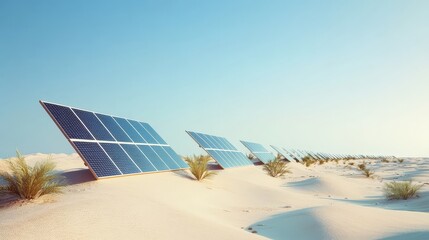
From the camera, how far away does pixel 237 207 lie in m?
9.17

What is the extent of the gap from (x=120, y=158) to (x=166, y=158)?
2953 mm

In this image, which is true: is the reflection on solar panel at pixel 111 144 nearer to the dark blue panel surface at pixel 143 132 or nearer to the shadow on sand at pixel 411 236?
the dark blue panel surface at pixel 143 132

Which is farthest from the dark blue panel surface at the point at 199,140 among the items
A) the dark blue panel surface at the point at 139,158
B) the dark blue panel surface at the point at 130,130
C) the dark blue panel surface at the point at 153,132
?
the dark blue panel surface at the point at 139,158

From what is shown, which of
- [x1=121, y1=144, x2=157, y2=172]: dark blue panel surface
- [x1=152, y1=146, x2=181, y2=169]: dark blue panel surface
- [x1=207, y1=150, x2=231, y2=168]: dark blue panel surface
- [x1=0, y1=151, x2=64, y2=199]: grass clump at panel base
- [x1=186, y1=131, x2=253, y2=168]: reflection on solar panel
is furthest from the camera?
[x1=186, y1=131, x2=253, y2=168]: reflection on solar panel

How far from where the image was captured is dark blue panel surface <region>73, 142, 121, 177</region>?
7.57m

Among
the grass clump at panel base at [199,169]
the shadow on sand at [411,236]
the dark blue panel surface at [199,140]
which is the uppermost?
the dark blue panel surface at [199,140]

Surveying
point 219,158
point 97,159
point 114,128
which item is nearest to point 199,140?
point 219,158

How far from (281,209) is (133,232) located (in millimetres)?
5097

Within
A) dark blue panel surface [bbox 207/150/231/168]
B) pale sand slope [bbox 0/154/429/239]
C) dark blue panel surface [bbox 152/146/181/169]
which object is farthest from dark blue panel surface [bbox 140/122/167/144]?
pale sand slope [bbox 0/154/429/239]

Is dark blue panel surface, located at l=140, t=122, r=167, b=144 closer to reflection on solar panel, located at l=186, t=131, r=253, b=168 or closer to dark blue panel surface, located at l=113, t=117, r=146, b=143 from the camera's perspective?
dark blue panel surface, located at l=113, t=117, r=146, b=143

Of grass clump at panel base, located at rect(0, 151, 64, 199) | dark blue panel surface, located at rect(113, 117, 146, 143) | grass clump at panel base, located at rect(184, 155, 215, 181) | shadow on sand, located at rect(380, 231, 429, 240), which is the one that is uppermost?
dark blue panel surface, located at rect(113, 117, 146, 143)

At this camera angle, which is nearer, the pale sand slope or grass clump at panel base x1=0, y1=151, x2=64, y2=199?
the pale sand slope

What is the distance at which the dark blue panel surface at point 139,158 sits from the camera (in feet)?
31.6

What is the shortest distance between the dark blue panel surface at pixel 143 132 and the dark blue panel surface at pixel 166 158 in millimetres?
411
